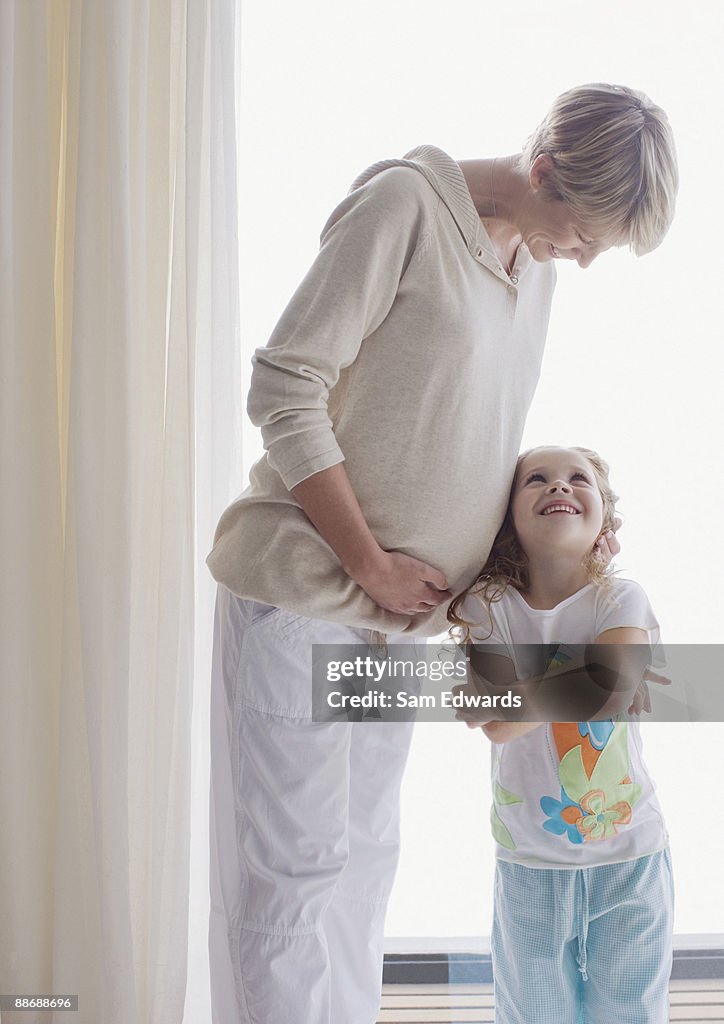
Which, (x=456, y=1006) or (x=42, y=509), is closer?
(x=42, y=509)

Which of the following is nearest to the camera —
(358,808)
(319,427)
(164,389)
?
(319,427)

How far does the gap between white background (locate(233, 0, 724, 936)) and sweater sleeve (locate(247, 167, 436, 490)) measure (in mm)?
501

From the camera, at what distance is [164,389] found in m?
1.24

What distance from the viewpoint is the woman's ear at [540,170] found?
0.88 metres

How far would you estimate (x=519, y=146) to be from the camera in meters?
1.36

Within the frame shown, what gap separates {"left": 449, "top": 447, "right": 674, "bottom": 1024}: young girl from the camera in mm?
932

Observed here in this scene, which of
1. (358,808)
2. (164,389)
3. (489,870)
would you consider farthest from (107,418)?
(489,870)

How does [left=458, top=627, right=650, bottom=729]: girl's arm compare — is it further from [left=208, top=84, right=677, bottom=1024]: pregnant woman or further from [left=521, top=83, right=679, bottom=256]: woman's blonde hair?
[left=521, top=83, right=679, bottom=256]: woman's blonde hair

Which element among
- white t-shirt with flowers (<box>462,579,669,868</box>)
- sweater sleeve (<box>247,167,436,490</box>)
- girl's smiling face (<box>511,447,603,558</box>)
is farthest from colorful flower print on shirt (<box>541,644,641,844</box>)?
sweater sleeve (<box>247,167,436,490</box>)

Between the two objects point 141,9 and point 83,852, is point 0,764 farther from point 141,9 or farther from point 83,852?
→ point 141,9

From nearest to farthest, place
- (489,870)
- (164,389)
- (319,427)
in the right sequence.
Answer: (319,427)
(164,389)
(489,870)

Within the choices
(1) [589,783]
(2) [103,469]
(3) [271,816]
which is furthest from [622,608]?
(2) [103,469]

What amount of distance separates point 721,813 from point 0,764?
1126 mm

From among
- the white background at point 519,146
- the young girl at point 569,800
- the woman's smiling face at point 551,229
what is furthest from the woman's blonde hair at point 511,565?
the white background at point 519,146
